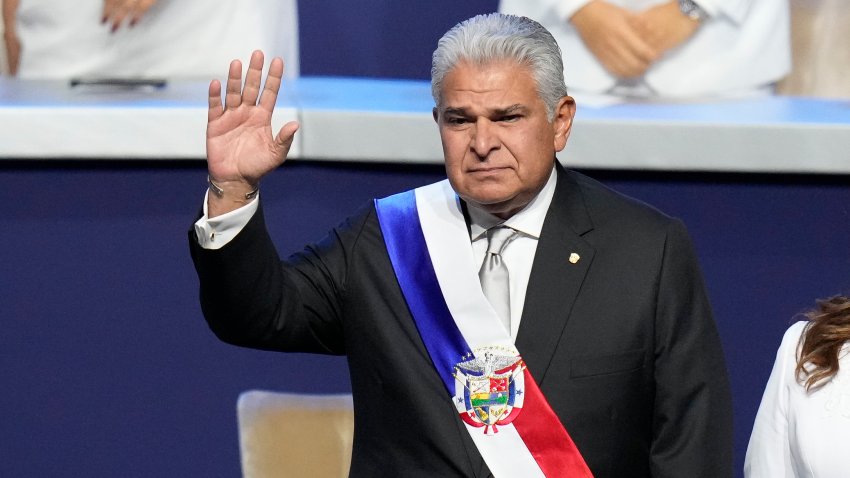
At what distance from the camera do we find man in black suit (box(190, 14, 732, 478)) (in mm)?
2023

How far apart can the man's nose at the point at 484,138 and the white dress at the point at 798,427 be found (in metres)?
0.60

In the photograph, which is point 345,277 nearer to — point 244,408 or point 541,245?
point 541,245

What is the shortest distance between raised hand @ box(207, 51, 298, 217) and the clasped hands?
1322 mm

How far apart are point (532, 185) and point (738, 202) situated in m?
1.18

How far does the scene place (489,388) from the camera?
2105 mm

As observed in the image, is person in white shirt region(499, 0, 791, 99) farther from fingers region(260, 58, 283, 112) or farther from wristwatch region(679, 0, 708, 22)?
fingers region(260, 58, 283, 112)

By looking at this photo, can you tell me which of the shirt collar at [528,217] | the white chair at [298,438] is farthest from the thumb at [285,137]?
the white chair at [298,438]

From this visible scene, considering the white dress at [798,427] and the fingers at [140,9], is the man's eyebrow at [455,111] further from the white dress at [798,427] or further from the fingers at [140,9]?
the fingers at [140,9]

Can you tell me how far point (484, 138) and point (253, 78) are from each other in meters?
0.33

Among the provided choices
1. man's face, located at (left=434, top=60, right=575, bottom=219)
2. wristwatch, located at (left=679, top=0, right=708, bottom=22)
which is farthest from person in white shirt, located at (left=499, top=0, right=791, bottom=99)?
man's face, located at (left=434, top=60, right=575, bottom=219)

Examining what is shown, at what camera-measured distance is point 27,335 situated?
3.16 meters

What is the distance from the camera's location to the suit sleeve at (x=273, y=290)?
2.01m

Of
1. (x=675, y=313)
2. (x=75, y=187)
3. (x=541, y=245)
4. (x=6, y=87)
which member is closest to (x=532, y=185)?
(x=541, y=245)

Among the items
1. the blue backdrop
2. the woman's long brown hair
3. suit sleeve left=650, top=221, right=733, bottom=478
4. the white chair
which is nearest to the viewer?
suit sleeve left=650, top=221, right=733, bottom=478
